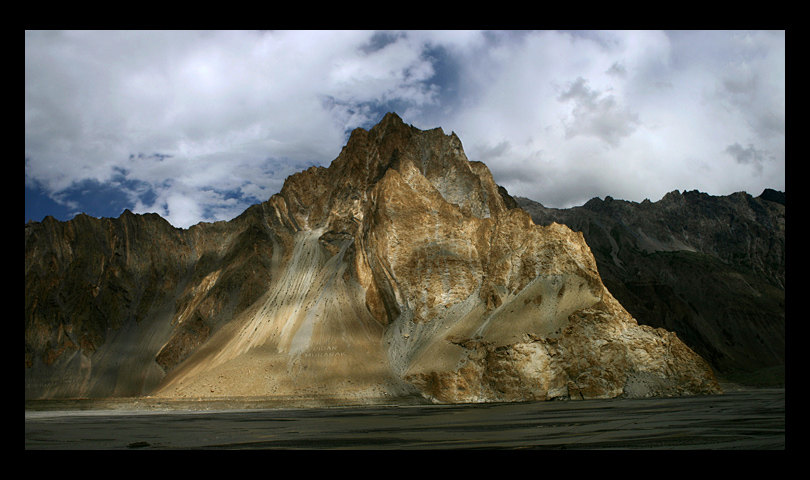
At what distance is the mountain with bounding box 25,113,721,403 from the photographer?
5716 centimetres

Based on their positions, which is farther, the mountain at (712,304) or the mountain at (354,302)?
the mountain at (712,304)

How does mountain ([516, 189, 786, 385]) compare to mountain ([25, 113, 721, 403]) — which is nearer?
mountain ([25, 113, 721, 403])

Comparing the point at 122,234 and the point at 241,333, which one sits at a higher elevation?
the point at 122,234

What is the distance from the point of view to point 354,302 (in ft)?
286

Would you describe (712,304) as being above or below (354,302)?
below

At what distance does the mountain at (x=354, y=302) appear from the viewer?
57.2 meters

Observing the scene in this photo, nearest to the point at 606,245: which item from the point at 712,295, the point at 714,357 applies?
the point at 712,295

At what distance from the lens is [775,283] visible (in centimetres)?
17312

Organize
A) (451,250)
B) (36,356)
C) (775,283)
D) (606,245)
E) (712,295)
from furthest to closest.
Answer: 1. (606,245)
2. (775,283)
3. (712,295)
4. (36,356)
5. (451,250)

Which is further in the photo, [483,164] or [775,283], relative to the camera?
[775,283]

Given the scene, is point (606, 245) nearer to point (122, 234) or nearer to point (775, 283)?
point (775, 283)

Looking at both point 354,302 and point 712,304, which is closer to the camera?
point 354,302

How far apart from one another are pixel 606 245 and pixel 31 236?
567ft
